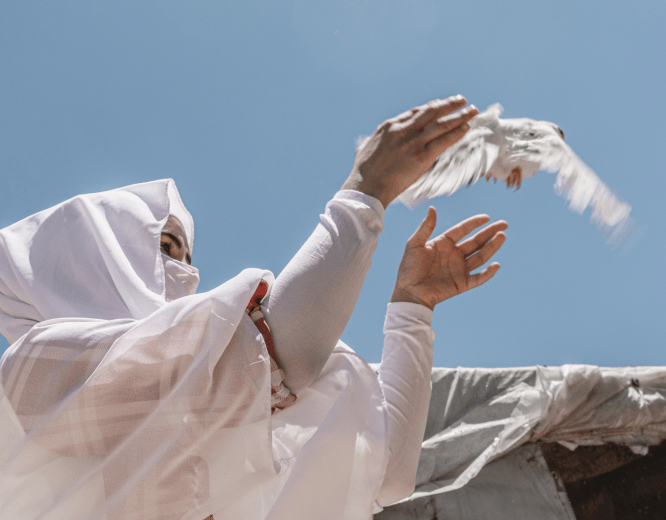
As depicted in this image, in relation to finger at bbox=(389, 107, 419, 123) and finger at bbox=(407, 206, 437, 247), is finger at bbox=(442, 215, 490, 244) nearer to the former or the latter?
finger at bbox=(407, 206, 437, 247)

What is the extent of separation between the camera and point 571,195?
92 centimetres

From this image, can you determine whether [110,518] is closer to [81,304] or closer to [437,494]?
[81,304]

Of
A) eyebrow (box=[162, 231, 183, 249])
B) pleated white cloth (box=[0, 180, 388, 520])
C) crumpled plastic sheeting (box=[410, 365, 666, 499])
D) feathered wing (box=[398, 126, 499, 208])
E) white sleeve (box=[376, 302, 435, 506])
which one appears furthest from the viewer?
crumpled plastic sheeting (box=[410, 365, 666, 499])

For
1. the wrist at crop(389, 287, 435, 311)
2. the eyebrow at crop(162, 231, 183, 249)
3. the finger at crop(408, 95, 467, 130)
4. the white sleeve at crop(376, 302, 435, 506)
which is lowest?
the white sleeve at crop(376, 302, 435, 506)

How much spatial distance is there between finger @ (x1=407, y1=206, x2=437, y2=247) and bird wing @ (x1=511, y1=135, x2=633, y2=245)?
23cm

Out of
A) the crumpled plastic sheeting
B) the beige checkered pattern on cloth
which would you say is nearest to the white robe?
the beige checkered pattern on cloth

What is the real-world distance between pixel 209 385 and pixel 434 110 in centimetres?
50

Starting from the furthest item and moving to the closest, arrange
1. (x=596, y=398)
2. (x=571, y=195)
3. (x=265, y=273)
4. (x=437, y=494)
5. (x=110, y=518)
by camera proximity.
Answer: (x=596, y=398), (x=437, y=494), (x=571, y=195), (x=265, y=273), (x=110, y=518)

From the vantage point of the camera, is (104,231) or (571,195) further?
(571,195)

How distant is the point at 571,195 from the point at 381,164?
51 cm

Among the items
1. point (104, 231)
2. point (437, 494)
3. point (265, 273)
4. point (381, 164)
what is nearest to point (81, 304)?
point (104, 231)

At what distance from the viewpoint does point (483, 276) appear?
1.07 m

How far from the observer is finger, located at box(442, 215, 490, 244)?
1.10m

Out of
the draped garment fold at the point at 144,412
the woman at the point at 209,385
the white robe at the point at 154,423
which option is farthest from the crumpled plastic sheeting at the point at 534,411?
the draped garment fold at the point at 144,412
